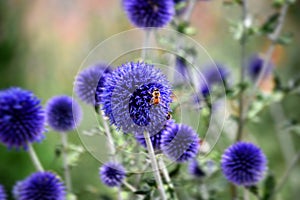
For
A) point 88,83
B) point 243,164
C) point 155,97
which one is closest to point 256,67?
point 243,164

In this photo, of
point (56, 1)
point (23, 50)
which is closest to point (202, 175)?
point (23, 50)

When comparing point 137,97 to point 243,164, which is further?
point 243,164

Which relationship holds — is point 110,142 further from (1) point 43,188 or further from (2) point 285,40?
(2) point 285,40

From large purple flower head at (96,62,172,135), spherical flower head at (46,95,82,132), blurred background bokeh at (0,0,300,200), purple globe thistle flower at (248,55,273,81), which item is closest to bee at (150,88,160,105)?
large purple flower head at (96,62,172,135)

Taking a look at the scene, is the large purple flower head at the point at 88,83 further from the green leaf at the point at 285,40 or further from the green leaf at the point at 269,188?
the green leaf at the point at 285,40

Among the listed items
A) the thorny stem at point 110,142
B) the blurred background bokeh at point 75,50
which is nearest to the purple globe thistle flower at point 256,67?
the blurred background bokeh at point 75,50
